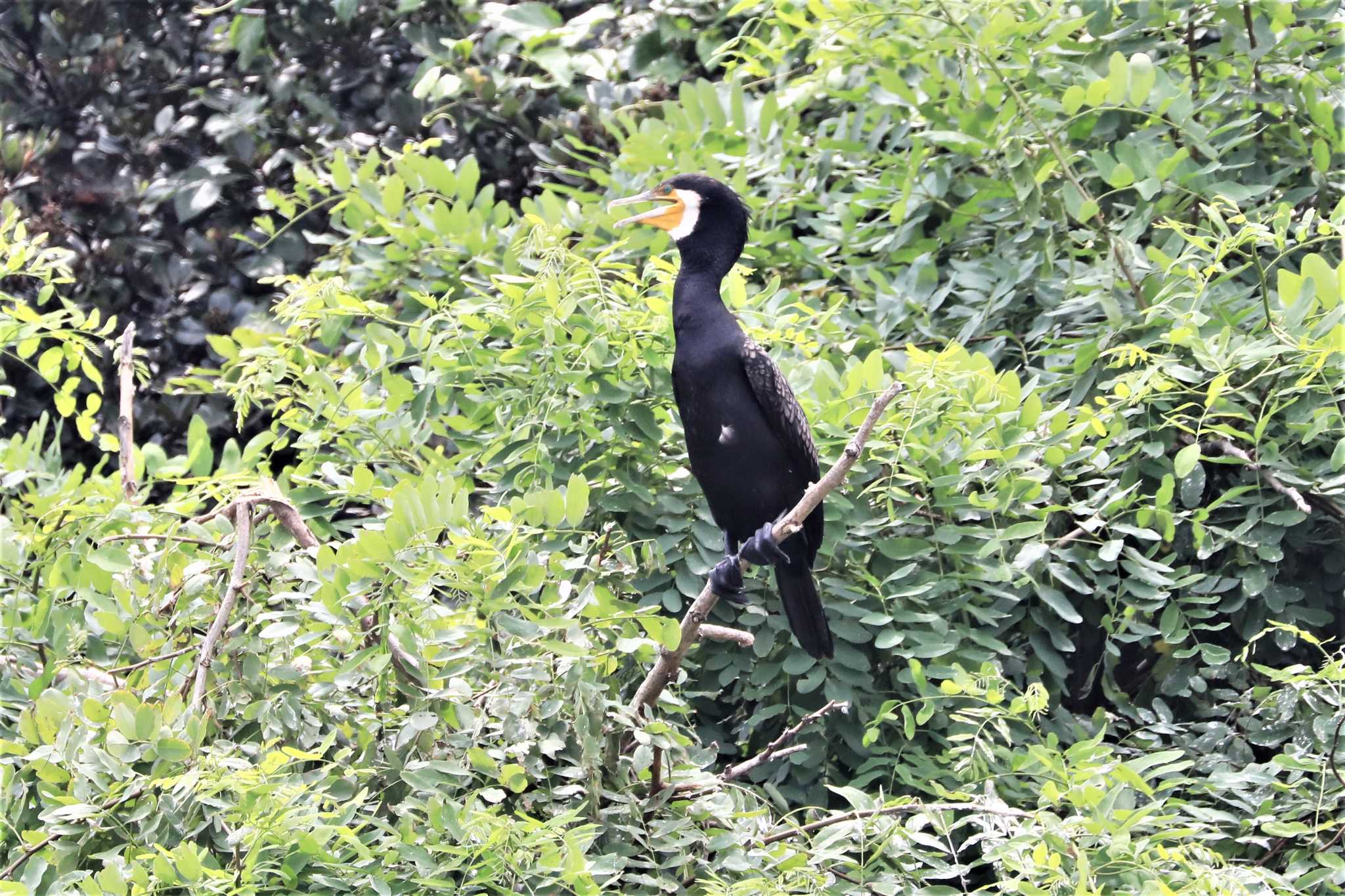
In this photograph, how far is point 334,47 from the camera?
180 inches

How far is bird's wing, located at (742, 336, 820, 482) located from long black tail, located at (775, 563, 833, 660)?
233 millimetres

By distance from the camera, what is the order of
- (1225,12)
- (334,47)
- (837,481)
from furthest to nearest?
(334,47), (1225,12), (837,481)

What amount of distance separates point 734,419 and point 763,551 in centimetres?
33

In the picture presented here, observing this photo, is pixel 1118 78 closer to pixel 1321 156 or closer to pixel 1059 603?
pixel 1321 156

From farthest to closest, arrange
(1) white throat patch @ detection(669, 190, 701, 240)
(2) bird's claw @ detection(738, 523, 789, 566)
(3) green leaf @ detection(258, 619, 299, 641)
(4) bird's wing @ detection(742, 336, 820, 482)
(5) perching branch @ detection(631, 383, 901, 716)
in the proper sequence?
(1) white throat patch @ detection(669, 190, 701, 240), (4) bird's wing @ detection(742, 336, 820, 482), (2) bird's claw @ detection(738, 523, 789, 566), (3) green leaf @ detection(258, 619, 299, 641), (5) perching branch @ detection(631, 383, 901, 716)

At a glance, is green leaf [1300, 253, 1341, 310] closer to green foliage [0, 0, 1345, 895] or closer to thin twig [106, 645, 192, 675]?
green foliage [0, 0, 1345, 895]

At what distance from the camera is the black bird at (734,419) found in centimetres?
250

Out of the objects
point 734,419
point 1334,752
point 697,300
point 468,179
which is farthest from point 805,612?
point 468,179

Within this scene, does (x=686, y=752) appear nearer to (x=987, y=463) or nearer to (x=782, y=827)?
(x=782, y=827)

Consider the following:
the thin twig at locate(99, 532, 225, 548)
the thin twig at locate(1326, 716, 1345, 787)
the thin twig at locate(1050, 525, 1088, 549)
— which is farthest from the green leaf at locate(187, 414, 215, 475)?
the thin twig at locate(1326, 716, 1345, 787)

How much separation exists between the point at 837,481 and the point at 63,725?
1.12m

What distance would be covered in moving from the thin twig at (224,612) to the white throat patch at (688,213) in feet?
3.15

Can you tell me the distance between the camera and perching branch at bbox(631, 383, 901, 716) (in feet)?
6.09

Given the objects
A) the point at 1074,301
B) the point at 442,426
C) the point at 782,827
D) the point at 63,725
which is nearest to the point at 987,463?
the point at 1074,301
